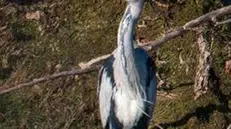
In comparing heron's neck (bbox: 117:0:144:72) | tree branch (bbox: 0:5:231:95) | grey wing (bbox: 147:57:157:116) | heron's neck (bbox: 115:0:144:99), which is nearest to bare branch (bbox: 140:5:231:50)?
tree branch (bbox: 0:5:231:95)

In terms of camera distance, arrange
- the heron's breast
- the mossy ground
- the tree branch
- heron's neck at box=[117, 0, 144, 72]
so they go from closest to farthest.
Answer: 1. heron's neck at box=[117, 0, 144, 72]
2. the heron's breast
3. the tree branch
4. the mossy ground

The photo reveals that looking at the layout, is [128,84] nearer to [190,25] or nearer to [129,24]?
[129,24]

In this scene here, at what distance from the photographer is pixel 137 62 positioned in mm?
2605

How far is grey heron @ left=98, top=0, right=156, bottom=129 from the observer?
240 cm

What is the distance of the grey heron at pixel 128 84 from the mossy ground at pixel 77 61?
60 cm

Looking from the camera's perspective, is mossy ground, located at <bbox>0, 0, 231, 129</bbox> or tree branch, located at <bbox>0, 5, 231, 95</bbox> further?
mossy ground, located at <bbox>0, 0, 231, 129</bbox>

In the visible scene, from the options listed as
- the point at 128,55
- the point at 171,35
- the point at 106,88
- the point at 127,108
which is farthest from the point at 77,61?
the point at 128,55

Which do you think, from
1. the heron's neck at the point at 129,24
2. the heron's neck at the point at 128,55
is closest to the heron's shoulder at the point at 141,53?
the heron's neck at the point at 128,55

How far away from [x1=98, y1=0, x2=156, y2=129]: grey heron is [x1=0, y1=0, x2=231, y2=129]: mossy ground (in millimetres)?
598

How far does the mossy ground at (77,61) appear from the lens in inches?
132

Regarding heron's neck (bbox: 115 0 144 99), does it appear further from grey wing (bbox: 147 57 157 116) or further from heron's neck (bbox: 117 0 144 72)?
grey wing (bbox: 147 57 157 116)

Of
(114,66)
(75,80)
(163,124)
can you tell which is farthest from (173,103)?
(114,66)

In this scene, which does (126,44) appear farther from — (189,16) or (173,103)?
(189,16)

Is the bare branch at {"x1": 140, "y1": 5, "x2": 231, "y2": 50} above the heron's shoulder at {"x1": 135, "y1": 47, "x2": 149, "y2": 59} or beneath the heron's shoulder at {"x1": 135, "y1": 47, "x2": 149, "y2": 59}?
beneath
